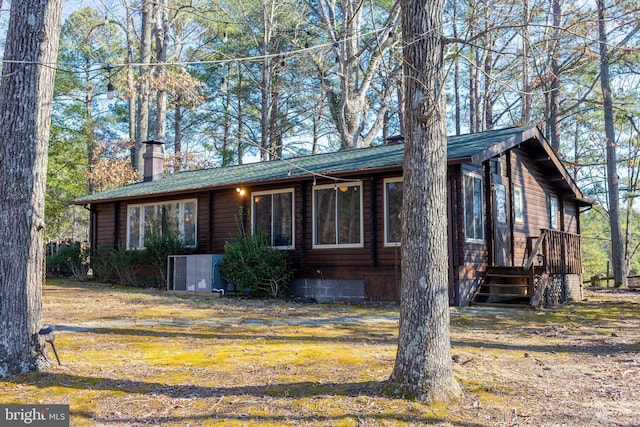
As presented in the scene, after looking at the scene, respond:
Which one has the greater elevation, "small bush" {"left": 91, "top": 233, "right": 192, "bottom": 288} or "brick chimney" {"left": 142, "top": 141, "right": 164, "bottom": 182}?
"brick chimney" {"left": 142, "top": 141, "right": 164, "bottom": 182}

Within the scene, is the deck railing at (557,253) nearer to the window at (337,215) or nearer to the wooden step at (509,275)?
the wooden step at (509,275)

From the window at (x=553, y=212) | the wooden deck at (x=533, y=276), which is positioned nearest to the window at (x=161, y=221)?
the wooden deck at (x=533, y=276)

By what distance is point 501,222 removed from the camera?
12.8 meters

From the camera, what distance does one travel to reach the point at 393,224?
11.9 metres

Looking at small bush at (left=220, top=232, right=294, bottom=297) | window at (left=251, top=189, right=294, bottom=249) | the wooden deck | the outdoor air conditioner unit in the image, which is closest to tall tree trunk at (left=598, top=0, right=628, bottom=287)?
the wooden deck

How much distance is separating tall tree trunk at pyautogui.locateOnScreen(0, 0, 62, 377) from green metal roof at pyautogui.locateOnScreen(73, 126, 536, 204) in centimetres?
714

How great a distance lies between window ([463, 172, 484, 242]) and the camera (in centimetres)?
1159

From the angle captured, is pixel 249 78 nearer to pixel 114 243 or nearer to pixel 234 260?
pixel 114 243

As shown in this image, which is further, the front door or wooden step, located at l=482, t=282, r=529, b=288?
the front door

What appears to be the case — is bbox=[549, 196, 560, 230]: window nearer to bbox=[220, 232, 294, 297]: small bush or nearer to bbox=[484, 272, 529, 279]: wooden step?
bbox=[484, 272, 529, 279]: wooden step

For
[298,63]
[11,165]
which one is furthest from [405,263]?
[298,63]

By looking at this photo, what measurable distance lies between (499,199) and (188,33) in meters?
19.1

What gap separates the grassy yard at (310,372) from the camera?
3.89m

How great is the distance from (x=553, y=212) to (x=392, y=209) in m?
6.92
